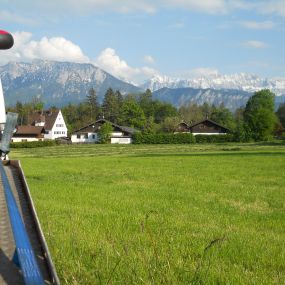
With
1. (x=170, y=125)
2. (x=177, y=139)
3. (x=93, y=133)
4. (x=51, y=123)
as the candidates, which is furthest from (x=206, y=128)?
(x=51, y=123)

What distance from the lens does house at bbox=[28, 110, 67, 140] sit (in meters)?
137

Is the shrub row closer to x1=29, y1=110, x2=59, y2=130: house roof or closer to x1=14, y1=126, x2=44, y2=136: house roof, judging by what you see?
x1=14, y1=126, x2=44, y2=136: house roof

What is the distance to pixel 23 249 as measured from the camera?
328cm

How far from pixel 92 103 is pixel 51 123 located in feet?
87.8

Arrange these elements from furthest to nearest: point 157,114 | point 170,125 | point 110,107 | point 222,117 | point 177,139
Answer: point 157,114 < point 110,107 < point 222,117 < point 170,125 < point 177,139

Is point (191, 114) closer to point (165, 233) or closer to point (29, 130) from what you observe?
point (29, 130)

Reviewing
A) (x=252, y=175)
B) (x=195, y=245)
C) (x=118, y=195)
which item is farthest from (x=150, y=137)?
(x=195, y=245)

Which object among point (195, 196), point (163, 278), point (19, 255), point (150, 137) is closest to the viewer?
point (19, 255)

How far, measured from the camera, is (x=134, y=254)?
18.7 feet

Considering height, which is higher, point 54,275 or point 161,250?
point 54,275

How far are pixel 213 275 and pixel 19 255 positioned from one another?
248 cm

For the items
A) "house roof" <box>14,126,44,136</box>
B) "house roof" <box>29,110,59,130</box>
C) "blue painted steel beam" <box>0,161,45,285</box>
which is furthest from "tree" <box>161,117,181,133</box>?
"blue painted steel beam" <box>0,161,45,285</box>

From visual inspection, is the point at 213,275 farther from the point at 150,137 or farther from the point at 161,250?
the point at 150,137

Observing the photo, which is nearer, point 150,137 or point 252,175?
point 252,175
